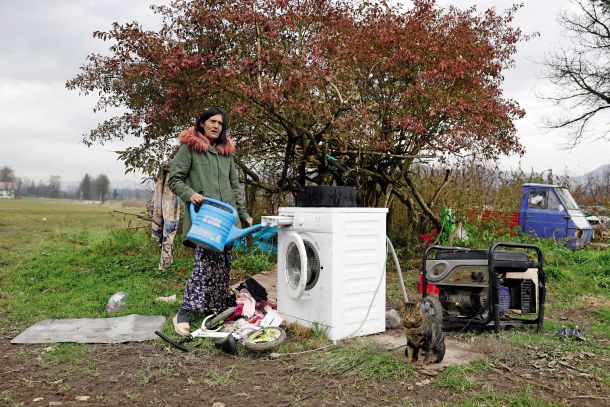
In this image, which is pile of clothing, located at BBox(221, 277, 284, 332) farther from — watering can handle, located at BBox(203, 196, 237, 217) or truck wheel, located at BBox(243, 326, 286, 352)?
watering can handle, located at BBox(203, 196, 237, 217)

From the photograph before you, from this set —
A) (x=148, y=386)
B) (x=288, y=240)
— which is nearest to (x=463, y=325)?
(x=288, y=240)

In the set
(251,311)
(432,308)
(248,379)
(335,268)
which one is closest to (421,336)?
Answer: (432,308)

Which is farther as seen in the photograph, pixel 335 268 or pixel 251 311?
pixel 251 311

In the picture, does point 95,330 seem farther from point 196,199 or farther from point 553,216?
point 553,216

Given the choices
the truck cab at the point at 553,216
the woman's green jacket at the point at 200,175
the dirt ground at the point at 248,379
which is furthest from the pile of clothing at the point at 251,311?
the truck cab at the point at 553,216

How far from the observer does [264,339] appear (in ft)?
12.0

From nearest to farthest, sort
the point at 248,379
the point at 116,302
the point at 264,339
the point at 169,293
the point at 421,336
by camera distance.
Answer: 1. the point at 248,379
2. the point at 421,336
3. the point at 264,339
4. the point at 116,302
5. the point at 169,293

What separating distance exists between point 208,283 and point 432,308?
1789mm

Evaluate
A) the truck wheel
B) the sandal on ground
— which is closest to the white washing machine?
the truck wheel

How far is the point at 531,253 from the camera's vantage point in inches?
280

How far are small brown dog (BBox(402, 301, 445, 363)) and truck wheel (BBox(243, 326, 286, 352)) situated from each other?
3.03ft

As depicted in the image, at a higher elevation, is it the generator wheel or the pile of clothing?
the generator wheel

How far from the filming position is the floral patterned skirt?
415cm

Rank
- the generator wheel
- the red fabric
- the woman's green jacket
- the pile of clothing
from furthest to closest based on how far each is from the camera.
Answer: the red fabric → the pile of clothing → the woman's green jacket → the generator wheel
